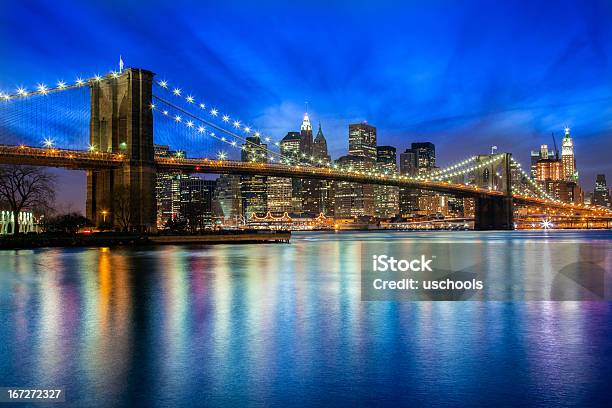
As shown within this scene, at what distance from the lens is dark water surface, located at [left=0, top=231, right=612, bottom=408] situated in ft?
24.0

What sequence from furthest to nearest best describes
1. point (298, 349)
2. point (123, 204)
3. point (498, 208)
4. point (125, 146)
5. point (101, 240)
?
1. point (498, 208)
2. point (125, 146)
3. point (123, 204)
4. point (101, 240)
5. point (298, 349)

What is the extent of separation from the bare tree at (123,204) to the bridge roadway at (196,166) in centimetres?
297

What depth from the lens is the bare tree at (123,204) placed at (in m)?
56.3

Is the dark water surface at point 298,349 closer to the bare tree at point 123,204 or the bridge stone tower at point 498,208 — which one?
the bare tree at point 123,204

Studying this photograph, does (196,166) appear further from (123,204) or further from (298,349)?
(298,349)

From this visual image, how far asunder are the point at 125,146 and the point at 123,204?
6.45 m

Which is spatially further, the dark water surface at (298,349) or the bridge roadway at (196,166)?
the bridge roadway at (196,166)

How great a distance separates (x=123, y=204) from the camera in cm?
5612

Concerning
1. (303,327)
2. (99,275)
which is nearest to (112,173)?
(99,275)


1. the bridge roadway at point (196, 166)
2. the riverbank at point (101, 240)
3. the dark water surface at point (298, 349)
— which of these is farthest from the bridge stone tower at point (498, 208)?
the dark water surface at point (298, 349)

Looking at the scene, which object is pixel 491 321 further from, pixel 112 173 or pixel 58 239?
pixel 112 173

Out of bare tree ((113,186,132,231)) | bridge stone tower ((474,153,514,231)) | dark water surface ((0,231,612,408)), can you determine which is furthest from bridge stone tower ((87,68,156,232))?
bridge stone tower ((474,153,514,231))

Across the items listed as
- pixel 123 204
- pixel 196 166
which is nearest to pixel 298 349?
pixel 123 204

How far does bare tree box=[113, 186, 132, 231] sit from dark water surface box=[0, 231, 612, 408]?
1570 inches
